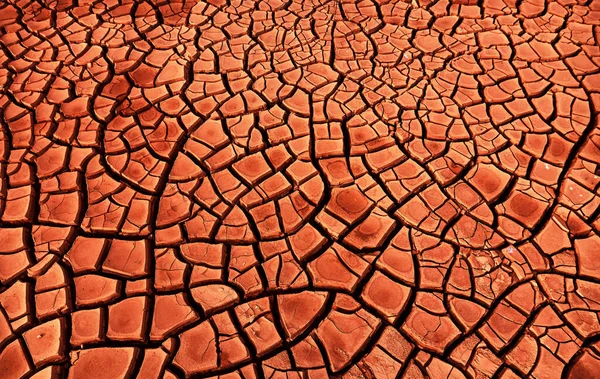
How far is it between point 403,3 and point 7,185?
9.88 ft

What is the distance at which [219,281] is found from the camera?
2568 millimetres

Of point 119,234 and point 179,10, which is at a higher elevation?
point 179,10

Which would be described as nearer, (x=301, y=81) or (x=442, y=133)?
(x=442, y=133)

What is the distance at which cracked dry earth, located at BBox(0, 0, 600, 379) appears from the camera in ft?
7.80

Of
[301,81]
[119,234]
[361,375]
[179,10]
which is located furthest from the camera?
[179,10]

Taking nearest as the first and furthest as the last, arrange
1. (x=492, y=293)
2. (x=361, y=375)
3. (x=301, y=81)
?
1. (x=361, y=375)
2. (x=492, y=293)
3. (x=301, y=81)

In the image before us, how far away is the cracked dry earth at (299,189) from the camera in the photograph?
7.80 feet

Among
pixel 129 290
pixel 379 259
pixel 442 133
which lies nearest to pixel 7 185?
pixel 129 290

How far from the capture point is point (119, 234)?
9.05ft

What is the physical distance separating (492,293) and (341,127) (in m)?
1.31

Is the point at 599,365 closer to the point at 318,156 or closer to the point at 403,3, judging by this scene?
the point at 318,156

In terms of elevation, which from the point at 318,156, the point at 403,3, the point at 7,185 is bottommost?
the point at 7,185

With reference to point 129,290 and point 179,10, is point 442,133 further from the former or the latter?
point 179,10

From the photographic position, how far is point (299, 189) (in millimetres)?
2955
